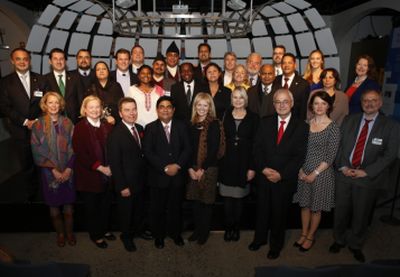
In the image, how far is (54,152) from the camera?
282 centimetres

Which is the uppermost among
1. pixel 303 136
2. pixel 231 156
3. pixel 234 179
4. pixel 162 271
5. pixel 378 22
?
pixel 378 22

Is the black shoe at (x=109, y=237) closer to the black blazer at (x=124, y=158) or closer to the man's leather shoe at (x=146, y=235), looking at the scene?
the man's leather shoe at (x=146, y=235)

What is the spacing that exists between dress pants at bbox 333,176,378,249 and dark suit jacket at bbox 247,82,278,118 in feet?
3.59

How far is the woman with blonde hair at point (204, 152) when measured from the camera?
9.24ft

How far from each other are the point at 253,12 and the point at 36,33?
234 inches

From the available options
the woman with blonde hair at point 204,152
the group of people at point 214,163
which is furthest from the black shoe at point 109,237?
the woman with blonde hair at point 204,152

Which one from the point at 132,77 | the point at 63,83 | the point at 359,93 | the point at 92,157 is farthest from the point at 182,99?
the point at 359,93

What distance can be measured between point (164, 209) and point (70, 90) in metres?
1.77

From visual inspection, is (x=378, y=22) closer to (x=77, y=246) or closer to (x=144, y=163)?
(x=144, y=163)

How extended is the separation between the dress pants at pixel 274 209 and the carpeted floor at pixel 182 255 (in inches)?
7.8

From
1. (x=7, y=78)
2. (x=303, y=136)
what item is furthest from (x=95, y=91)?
(x=303, y=136)

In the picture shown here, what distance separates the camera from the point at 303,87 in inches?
141

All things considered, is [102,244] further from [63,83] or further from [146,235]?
[63,83]

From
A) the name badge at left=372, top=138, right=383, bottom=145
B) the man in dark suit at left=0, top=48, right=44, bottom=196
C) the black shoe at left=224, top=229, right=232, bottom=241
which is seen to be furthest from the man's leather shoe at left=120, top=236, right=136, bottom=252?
the name badge at left=372, top=138, right=383, bottom=145
